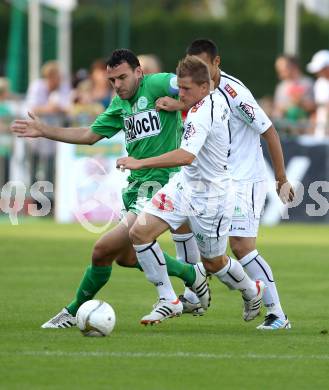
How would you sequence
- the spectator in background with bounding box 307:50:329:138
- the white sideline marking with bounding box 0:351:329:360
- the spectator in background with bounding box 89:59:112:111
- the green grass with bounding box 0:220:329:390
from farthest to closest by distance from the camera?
the spectator in background with bounding box 89:59:112:111 → the spectator in background with bounding box 307:50:329:138 → the white sideline marking with bounding box 0:351:329:360 → the green grass with bounding box 0:220:329:390

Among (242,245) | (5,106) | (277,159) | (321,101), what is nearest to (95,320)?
(242,245)

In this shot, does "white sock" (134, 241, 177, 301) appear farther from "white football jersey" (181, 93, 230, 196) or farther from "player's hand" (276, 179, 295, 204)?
"player's hand" (276, 179, 295, 204)

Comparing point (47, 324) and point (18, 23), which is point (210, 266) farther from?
point (18, 23)

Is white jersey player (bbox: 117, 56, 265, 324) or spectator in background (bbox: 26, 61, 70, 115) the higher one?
spectator in background (bbox: 26, 61, 70, 115)

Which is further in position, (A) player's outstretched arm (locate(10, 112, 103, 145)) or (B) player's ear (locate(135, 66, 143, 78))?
(B) player's ear (locate(135, 66, 143, 78))

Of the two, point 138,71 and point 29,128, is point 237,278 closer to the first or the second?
point 138,71

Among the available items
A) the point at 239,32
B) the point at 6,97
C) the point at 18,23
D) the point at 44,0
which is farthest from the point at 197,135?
the point at 239,32

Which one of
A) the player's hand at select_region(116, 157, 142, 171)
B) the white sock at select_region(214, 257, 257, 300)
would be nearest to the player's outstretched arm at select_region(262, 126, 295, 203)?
the white sock at select_region(214, 257, 257, 300)

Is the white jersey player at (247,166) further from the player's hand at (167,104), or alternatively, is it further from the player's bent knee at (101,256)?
the player's bent knee at (101,256)

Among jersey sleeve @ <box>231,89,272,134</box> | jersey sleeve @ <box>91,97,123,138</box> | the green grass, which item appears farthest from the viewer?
jersey sleeve @ <box>91,97,123,138</box>

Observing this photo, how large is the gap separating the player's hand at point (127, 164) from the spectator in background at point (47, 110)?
43.9ft

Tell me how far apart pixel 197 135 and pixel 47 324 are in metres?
1.95

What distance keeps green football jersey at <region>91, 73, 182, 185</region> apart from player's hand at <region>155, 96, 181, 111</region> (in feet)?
0.47

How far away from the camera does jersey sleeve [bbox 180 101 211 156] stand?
9.68 metres
